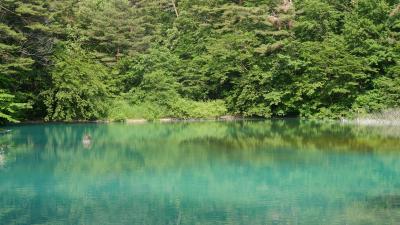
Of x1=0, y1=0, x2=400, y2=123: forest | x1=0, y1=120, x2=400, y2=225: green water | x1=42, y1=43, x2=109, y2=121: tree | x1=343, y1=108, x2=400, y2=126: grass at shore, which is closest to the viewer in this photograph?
x1=0, y1=120, x2=400, y2=225: green water

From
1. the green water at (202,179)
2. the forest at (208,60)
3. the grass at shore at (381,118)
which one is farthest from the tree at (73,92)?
the grass at shore at (381,118)

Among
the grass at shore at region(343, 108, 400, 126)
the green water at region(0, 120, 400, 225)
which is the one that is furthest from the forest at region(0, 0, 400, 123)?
the green water at region(0, 120, 400, 225)

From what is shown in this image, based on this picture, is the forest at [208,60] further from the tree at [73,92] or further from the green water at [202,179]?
the green water at [202,179]

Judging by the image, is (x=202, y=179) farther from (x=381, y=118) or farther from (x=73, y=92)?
(x=73, y=92)

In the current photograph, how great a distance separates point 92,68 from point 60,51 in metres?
2.18

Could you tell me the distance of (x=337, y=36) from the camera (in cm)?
3350

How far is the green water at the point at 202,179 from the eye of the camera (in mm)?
9234

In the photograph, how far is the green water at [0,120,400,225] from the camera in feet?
30.3

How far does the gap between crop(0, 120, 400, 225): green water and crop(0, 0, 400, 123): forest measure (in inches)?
304

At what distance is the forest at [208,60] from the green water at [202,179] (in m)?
7.71

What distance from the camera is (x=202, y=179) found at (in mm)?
12695

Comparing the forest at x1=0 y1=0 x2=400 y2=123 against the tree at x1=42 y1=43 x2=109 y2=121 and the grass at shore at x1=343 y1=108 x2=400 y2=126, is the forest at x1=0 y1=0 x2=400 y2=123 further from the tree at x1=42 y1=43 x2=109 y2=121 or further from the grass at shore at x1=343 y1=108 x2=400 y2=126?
the grass at shore at x1=343 y1=108 x2=400 y2=126

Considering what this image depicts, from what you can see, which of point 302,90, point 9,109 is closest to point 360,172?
point 9,109

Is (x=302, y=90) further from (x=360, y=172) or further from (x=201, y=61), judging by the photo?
(x=360, y=172)
